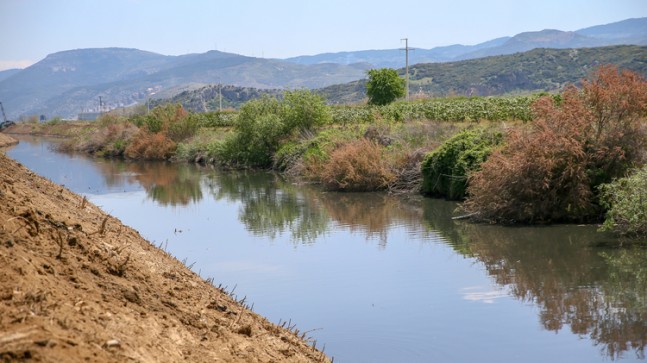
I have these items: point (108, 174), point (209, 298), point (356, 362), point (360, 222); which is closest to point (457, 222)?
point (360, 222)

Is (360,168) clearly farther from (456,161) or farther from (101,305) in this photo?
(101,305)

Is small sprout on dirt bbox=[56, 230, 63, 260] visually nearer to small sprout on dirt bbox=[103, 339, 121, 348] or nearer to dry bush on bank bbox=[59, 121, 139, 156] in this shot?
small sprout on dirt bbox=[103, 339, 121, 348]

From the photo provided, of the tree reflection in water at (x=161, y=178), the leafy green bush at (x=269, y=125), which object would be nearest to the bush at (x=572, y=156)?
the tree reflection in water at (x=161, y=178)

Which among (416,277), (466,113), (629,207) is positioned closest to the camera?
(416,277)

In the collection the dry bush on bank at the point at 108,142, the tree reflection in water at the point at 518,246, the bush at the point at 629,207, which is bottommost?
the dry bush on bank at the point at 108,142

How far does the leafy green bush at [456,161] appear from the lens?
2698 centimetres

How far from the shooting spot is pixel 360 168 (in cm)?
3350

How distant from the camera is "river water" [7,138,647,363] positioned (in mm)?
12211

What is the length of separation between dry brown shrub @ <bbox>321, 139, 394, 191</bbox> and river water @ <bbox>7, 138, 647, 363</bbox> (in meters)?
2.38

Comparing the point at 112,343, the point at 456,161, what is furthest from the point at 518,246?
the point at 112,343

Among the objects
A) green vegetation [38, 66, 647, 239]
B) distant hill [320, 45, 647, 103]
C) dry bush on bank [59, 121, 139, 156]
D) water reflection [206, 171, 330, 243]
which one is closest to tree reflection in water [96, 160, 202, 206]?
water reflection [206, 171, 330, 243]

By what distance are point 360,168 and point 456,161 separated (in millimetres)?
6295

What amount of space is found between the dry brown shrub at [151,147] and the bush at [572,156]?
40.3m

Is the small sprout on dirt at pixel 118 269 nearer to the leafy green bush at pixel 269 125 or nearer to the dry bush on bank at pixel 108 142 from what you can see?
the leafy green bush at pixel 269 125
